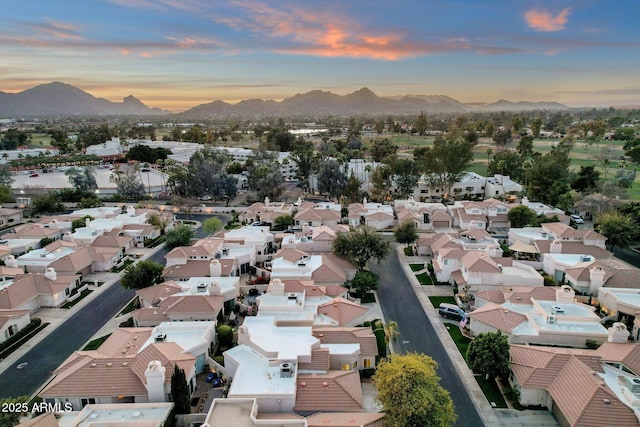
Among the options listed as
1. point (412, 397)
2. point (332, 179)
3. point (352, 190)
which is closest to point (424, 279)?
point (412, 397)

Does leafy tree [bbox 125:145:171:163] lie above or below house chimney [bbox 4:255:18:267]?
above

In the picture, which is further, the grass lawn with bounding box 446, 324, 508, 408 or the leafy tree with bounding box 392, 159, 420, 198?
the leafy tree with bounding box 392, 159, 420, 198

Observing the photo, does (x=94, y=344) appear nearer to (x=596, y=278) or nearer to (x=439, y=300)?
(x=439, y=300)

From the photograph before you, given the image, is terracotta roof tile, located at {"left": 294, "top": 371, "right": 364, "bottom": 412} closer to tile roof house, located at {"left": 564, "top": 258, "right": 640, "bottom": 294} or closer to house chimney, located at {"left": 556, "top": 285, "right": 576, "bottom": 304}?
house chimney, located at {"left": 556, "top": 285, "right": 576, "bottom": 304}

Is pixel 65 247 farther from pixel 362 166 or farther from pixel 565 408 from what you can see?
pixel 362 166

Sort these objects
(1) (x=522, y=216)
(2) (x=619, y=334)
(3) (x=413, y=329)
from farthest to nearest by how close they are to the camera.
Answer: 1. (1) (x=522, y=216)
2. (3) (x=413, y=329)
3. (2) (x=619, y=334)

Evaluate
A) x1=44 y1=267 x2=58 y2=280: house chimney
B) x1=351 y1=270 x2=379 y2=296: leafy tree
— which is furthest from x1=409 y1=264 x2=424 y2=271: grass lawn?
x1=44 y1=267 x2=58 y2=280: house chimney

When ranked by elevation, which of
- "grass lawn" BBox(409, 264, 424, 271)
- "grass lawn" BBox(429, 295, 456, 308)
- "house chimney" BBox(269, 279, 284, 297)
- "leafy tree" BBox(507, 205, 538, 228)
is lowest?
"grass lawn" BBox(429, 295, 456, 308)
